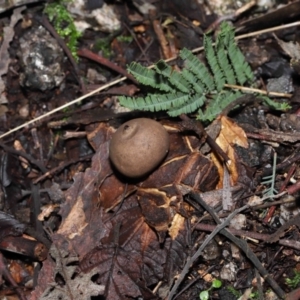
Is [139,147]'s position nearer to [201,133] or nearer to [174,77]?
[201,133]

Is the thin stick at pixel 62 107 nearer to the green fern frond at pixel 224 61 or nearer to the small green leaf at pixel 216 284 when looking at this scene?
the green fern frond at pixel 224 61

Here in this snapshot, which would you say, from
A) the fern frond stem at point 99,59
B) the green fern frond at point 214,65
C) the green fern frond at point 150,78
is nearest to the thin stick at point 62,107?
the fern frond stem at point 99,59

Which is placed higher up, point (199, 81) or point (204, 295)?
point (199, 81)

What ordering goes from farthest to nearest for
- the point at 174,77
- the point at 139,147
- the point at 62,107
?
the point at 62,107 < the point at 174,77 < the point at 139,147

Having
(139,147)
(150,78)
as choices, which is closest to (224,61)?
(150,78)

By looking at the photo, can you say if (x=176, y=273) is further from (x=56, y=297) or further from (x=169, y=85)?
(x=169, y=85)

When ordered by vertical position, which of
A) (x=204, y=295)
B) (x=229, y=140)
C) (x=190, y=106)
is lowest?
(x=204, y=295)

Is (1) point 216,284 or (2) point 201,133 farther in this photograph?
(2) point 201,133
